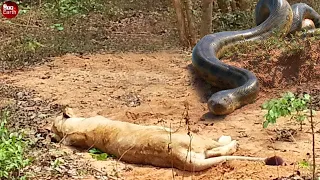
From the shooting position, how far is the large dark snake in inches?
281

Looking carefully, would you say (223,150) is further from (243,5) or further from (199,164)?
(243,5)

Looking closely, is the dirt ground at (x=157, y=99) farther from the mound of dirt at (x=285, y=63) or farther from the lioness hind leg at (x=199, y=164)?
the mound of dirt at (x=285, y=63)

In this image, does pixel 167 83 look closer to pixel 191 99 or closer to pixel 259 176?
pixel 191 99

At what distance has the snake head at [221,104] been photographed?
22.4 feet

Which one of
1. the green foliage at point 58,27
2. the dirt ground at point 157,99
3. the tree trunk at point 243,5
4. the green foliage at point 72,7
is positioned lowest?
the dirt ground at point 157,99

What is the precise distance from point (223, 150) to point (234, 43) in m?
4.41

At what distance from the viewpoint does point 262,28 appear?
9492 mm

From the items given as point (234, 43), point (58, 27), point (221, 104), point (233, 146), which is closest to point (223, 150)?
point (233, 146)

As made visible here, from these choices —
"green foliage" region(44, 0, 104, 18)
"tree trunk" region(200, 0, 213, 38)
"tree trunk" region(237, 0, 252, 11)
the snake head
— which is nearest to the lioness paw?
the snake head

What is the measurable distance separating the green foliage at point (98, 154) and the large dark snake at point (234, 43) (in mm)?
1960

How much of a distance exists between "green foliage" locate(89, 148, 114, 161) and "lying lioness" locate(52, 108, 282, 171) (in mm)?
42

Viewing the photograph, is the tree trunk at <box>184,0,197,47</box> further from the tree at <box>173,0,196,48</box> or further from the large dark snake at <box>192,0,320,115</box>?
the large dark snake at <box>192,0,320,115</box>

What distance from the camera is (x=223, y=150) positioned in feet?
16.4

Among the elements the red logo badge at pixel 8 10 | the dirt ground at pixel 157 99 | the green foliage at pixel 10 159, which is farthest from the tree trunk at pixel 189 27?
the green foliage at pixel 10 159
